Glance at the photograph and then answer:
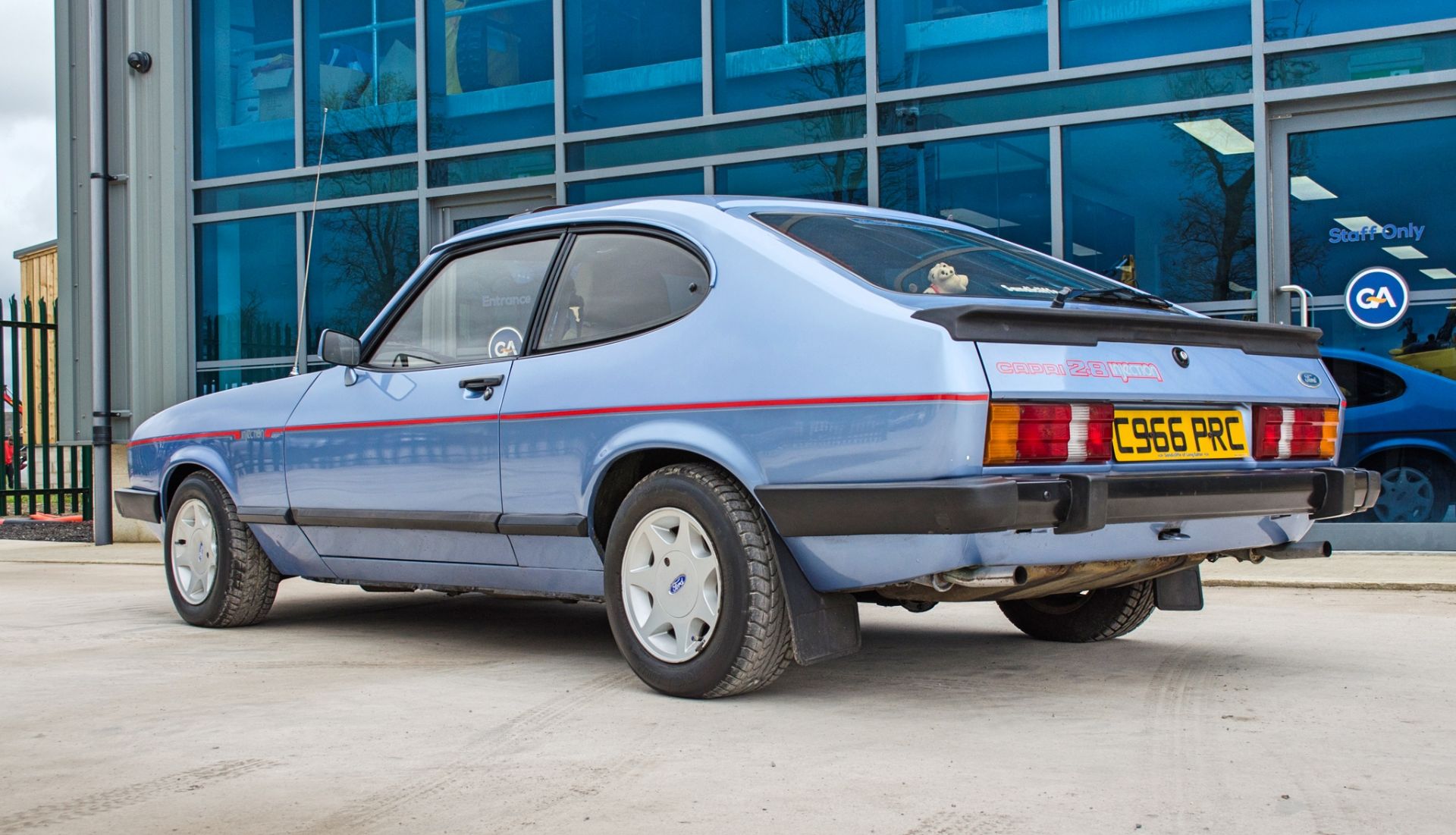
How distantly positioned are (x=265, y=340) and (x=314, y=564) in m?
7.19

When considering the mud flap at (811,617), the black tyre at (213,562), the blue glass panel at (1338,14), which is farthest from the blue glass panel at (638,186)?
the mud flap at (811,617)

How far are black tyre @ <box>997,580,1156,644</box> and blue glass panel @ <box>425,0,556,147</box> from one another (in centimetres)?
696

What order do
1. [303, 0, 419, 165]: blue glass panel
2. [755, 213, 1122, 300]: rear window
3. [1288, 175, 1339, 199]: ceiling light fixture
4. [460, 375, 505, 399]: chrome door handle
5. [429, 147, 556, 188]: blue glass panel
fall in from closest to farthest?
[755, 213, 1122, 300]: rear window
[460, 375, 505, 399]: chrome door handle
[1288, 175, 1339, 199]: ceiling light fixture
[429, 147, 556, 188]: blue glass panel
[303, 0, 419, 165]: blue glass panel

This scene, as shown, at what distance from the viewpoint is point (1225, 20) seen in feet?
29.5

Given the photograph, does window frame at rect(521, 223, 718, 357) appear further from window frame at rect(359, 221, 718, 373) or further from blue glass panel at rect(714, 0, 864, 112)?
blue glass panel at rect(714, 0, 864, 112)

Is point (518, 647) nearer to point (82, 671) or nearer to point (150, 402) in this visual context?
point (82, 671)

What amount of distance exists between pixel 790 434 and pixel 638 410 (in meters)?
0.61

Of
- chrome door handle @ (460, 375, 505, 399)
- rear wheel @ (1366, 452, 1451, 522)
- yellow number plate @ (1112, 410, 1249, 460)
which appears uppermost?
chrome door handle @ (460, 375, 505, 399)

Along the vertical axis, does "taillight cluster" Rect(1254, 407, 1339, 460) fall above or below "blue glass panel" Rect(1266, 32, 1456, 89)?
below

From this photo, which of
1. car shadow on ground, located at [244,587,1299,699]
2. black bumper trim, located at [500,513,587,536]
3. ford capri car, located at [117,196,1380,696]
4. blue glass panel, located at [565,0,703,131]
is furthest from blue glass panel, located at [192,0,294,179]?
black bumper trim, located at [500,513,587,536]

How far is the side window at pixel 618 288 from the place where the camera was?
15.0 ft

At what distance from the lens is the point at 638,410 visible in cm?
444

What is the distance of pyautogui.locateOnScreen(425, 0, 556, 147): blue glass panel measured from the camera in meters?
11.5

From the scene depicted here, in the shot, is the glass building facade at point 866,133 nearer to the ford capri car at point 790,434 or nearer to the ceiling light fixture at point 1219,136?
the ceiling light fixture at point 1219,136
